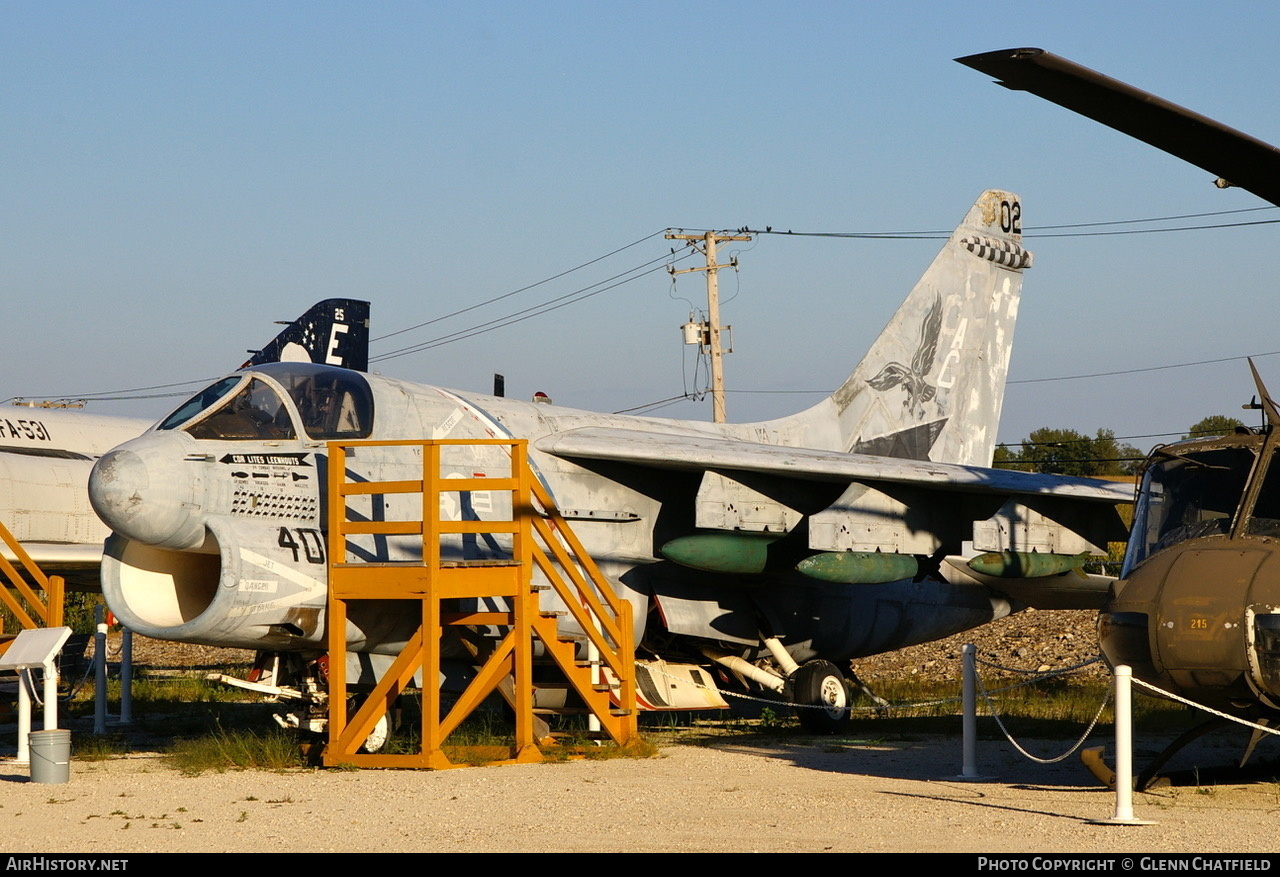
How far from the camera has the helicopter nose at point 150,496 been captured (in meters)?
10.5

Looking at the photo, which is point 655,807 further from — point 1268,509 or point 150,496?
point 150,496

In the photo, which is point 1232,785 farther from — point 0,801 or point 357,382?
point 0,801

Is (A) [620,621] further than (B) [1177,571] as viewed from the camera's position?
Yes

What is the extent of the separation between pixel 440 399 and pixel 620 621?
2530 mm

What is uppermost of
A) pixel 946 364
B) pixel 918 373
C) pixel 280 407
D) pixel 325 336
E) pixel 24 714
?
pixel 325 336

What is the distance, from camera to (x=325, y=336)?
27.7 meters

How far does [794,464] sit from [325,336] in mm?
16639

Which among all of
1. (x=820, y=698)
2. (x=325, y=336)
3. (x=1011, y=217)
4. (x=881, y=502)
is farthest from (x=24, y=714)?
(x=325, y=336)

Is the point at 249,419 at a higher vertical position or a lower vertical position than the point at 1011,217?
lower

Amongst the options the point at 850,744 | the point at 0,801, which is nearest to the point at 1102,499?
the point at 850,744

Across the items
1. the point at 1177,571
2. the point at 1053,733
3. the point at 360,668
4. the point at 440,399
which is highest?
the point at 440,399

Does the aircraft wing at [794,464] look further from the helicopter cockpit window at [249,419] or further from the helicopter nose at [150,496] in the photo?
the helicopter nose at [150,496]

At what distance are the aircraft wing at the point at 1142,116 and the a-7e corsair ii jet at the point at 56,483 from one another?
14601 mm

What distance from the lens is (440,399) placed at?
12734mm
